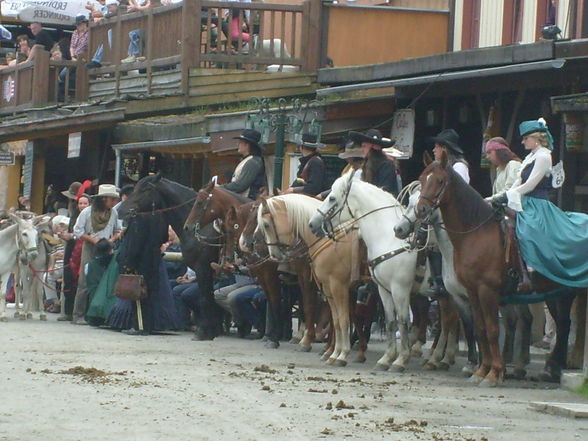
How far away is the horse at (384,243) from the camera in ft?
49.6

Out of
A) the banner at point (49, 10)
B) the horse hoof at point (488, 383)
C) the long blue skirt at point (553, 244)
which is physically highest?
the banner at point (49, 10)

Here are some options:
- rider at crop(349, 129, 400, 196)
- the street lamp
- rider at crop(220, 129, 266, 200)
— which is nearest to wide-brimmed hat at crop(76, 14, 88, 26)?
the street lamp

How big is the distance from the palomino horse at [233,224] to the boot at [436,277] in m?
2.82

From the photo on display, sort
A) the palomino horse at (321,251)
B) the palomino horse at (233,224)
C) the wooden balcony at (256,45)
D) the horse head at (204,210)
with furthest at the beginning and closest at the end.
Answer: the wooden balcony at (256,45) < the horse head at (204,210) < the palomino horse at (233,224) < the palomino horse at (321,251)

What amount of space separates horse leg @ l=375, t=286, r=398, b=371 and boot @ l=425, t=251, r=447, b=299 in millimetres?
472

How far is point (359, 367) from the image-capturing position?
15711mm

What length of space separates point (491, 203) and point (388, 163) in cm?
254

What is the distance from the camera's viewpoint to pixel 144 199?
19453mm

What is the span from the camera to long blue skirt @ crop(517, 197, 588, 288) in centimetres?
1395

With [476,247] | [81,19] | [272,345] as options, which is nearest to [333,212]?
[476,247]

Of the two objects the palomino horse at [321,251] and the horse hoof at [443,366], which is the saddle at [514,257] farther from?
the palomino horse at [321,251]

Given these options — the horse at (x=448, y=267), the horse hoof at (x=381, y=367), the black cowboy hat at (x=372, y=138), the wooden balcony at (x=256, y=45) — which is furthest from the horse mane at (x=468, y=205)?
the wooden balcony at (x=256, y=45)

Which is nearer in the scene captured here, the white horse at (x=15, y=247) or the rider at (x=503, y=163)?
the rider at (x=503, y=163)

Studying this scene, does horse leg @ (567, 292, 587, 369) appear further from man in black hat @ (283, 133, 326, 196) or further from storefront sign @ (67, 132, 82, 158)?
storefront sign @ (67, 132, 82, 158)
